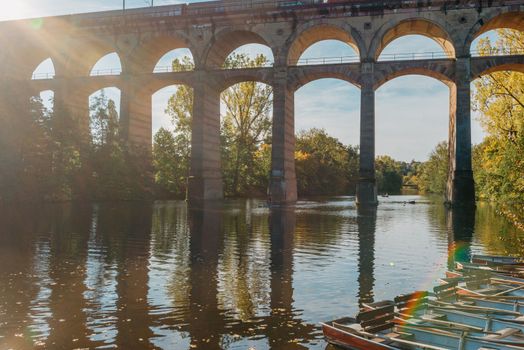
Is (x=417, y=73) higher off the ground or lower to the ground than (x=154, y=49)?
lower

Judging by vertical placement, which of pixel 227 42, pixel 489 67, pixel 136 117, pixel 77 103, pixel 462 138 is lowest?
pixel 462 138

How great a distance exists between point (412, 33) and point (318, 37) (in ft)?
30.6

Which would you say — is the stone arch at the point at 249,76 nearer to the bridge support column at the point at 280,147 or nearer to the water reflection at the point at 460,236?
the bridge support column at the point at 280,147

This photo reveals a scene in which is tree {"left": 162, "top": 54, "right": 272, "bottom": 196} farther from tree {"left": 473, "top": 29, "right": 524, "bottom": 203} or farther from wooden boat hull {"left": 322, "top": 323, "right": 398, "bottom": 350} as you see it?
wooden boat hull {"left": 322, "top": 323, "right": 398, "bottom": 350}

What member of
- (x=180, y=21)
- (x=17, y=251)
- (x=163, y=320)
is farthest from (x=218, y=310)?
(x=180, y=21)

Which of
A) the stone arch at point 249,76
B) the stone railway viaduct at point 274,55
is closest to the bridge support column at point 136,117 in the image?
the stone railway viaduct at point 274,55

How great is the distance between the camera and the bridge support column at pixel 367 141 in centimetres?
4350

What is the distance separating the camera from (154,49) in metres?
50.8

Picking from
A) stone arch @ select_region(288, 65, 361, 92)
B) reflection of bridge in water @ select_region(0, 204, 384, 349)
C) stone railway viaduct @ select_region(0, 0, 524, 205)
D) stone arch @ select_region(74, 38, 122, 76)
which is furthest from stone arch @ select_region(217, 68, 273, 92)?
reflection of bridge in water @ select_region(0, 204, 384, 349)

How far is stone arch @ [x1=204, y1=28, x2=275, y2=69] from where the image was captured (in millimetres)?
47000

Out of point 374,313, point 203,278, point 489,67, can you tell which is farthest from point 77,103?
point 374,313

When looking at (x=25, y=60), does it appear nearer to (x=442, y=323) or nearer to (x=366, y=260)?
(x=366, y=260)

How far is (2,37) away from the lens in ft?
178

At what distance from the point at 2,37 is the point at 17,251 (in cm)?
4667
